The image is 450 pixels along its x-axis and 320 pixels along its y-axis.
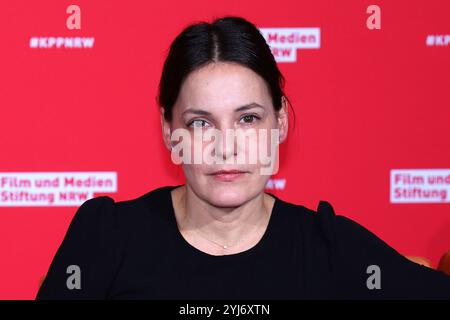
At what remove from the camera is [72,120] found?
6.35ft

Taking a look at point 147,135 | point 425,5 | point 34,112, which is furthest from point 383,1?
point 34,112

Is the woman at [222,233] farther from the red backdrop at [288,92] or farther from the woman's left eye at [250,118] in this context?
the red backdrop at [288,92]

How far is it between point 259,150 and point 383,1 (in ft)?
3.17

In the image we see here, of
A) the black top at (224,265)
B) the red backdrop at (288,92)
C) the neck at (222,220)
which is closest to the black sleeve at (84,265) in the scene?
the black top at (224,265)

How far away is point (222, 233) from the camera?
49.1 inches

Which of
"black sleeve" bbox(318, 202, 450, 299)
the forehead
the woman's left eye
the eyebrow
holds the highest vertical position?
the forehead

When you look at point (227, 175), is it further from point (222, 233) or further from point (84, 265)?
point (84, 265)

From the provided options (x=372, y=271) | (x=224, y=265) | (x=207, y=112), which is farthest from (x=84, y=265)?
(x=372, y=271)

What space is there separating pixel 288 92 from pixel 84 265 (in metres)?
0.94

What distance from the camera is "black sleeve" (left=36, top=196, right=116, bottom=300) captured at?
118 centimetres

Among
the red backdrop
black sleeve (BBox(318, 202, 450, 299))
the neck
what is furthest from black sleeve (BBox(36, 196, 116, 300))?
the red backdrop

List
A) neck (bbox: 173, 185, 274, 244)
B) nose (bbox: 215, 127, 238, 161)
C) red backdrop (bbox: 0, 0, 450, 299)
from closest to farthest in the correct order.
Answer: nose (bbox: 215, 127, 238, 161), neck (bbox: 173, 185, 274, 244), red backdrop (bbox: 0, 0, 450, 299)

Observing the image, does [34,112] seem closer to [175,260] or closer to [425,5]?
[175,260]

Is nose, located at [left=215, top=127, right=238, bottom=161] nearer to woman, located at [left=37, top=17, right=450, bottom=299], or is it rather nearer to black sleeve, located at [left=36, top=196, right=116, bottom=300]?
woman, located at [left=37, top=17, right=450, bottom=299]
